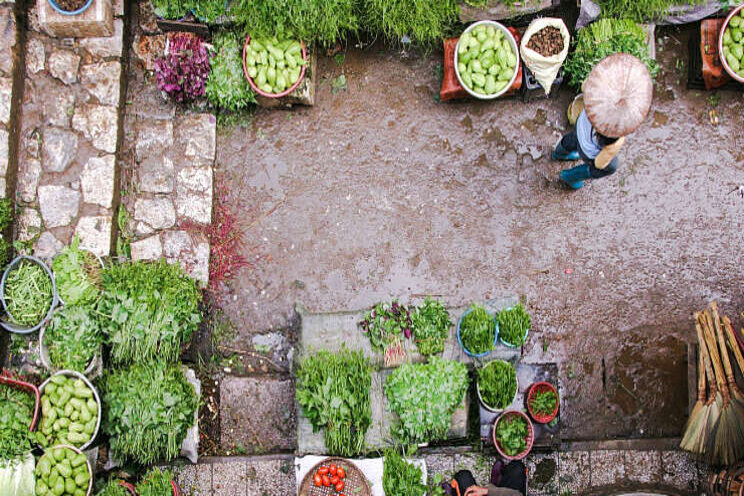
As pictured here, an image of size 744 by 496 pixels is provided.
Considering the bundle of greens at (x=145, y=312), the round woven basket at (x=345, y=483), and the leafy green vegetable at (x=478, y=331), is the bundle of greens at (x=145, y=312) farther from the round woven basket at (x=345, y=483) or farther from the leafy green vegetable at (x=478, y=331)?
the leafy green vegetable at (x=478, y=331)

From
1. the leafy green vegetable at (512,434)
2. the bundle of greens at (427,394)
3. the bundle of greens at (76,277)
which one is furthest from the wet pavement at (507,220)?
the bundle of greens at (76,277)

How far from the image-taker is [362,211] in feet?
18.6

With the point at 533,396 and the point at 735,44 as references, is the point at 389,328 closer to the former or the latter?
the point at 533,396

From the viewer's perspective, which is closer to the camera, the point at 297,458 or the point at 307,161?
the point at 297,458

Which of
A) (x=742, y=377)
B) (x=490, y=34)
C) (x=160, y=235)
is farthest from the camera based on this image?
(x=160, y=235)

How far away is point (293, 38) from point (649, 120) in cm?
345

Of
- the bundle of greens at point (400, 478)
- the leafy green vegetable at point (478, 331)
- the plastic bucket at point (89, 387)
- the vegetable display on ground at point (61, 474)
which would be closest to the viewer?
the vegetable display on ground at point (61, 474)

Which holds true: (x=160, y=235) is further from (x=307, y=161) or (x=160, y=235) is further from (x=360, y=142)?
(x=360, y=142)

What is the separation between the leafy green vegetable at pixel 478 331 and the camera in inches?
195

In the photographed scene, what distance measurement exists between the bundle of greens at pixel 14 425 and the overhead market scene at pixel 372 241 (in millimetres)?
56

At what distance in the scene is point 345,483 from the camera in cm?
489

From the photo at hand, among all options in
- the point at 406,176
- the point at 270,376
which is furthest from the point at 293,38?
the point at 270,376

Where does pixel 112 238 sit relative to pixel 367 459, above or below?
above

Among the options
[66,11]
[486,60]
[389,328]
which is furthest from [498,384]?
[66,11]
